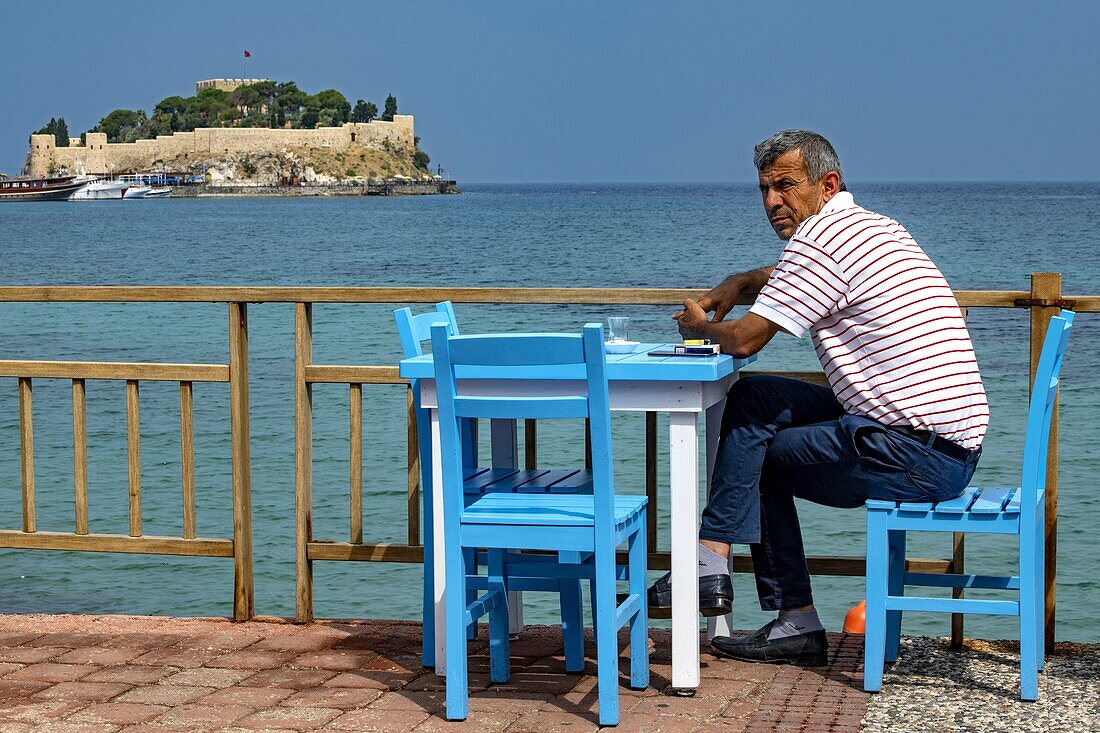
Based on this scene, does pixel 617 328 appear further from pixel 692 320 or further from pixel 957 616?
pixel 957 616

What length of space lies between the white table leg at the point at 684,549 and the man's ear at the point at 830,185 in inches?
29.6

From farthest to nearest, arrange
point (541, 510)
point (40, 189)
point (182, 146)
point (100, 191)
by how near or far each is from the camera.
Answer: point (182, 146)
point (100, 191)
point (40, 189)
point (541, 510)

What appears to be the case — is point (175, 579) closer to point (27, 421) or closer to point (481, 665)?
point (27, 421)

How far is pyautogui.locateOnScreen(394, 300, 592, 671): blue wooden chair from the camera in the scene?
3.97m

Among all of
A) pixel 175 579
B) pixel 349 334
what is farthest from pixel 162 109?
pixel 175 579

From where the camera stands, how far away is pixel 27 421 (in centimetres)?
496

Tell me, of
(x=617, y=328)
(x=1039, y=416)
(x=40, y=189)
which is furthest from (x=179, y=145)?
(x=1039, y=416)

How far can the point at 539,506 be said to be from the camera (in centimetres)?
366

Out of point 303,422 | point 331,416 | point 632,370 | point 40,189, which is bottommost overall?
point 331,416

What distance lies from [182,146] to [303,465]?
439ft

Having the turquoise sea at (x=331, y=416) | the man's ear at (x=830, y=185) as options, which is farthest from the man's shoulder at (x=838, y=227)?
Answer: the turquoise sea at (x=331, y=416)

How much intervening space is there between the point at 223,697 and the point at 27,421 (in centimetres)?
157

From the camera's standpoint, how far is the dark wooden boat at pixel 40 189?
125125 mm

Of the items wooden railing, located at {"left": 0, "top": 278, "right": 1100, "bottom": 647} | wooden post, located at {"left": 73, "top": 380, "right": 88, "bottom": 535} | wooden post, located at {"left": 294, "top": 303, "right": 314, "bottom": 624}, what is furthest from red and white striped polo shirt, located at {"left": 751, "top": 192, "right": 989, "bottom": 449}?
wooden post, located at {"left": 73, "top": 380, "right": 88, "bottom": 535}
